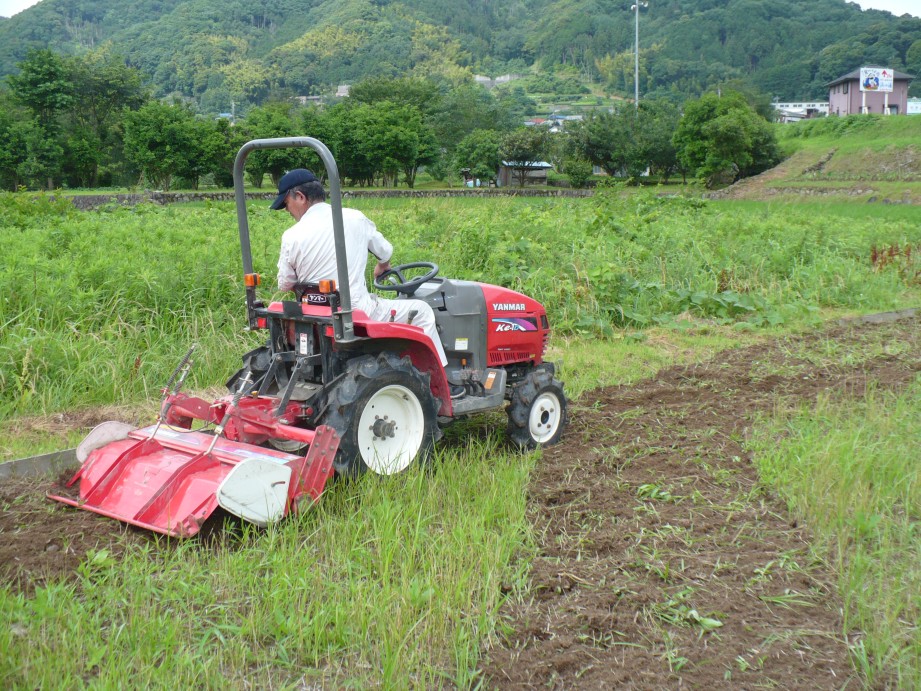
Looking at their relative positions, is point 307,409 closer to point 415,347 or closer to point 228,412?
point 228,412

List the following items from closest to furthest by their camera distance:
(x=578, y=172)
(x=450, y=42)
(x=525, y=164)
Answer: (x=578, y=172) < (x=525, y=164) < (x=450, y=42)

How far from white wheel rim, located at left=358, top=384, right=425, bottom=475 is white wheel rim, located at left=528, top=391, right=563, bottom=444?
95 cm

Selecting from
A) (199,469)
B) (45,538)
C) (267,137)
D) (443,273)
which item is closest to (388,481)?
(199,469)

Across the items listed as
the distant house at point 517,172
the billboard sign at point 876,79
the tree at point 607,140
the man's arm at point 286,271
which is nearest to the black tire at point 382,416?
the man's arm at point 286,271

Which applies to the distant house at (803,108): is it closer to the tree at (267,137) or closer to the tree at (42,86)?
the tree at (267,137)

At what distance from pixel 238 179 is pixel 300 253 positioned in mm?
687

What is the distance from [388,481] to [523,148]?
5321 cm

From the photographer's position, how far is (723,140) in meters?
50.5

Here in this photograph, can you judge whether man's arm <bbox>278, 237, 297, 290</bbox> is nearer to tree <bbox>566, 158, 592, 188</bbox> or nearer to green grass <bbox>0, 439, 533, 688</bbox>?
green grass <bbox>0, 439, 533, 688</bbox>

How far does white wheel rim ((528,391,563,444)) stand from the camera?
17.4 feet

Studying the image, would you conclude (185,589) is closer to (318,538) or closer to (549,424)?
(318,538)

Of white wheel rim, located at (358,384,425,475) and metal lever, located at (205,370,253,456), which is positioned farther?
white wheel rim, located at (358,384,425,475)

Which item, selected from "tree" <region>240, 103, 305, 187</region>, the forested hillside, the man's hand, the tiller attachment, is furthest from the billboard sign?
the tiller attachment

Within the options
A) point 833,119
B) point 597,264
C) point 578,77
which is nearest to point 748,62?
point 578,77
